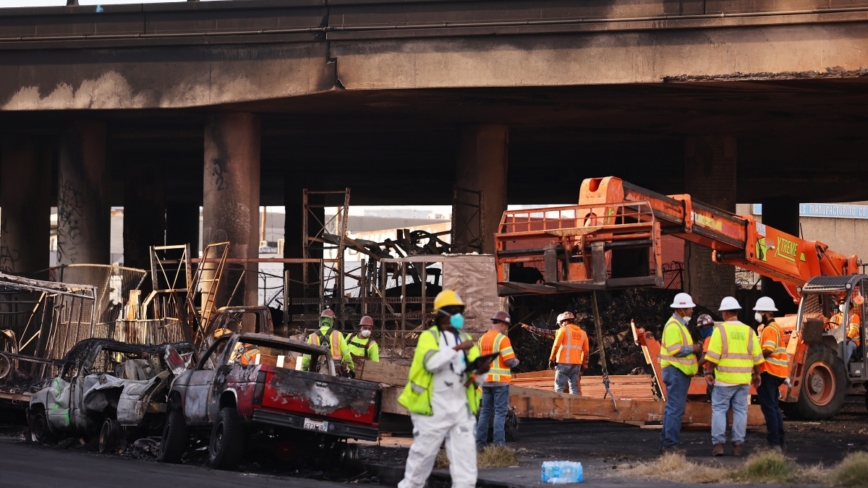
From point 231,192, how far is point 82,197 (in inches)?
192

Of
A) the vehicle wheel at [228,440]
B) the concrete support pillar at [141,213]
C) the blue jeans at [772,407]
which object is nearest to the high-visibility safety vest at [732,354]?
the blue jeans at [772,407]

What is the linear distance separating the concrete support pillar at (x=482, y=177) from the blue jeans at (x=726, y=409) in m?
17.2

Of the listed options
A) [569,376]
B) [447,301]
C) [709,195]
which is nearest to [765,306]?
[569,376]

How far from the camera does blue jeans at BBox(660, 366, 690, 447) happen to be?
14500 mm

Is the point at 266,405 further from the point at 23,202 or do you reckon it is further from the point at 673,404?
the point at 23,202

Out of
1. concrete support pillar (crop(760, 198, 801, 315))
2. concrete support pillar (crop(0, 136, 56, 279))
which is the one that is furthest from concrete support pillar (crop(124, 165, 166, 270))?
concrete support pillar (crop(760, 198, 801, 315))

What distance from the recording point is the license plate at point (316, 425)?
541 inches

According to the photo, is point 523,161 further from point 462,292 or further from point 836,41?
point 836,41

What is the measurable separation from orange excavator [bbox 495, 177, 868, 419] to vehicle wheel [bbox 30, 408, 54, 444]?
6.90m

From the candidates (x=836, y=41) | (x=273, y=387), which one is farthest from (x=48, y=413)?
(x=836, y=41)

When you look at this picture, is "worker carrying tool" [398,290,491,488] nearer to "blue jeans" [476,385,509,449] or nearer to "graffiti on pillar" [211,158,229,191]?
"blue jeans" [476,385,509,449]

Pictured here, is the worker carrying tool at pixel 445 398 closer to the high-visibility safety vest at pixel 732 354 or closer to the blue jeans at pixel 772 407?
the high-visibility safety vest at pixel 732 354

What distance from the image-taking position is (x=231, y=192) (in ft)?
95.5

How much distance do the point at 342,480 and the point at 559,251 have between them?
5341 millimetres
